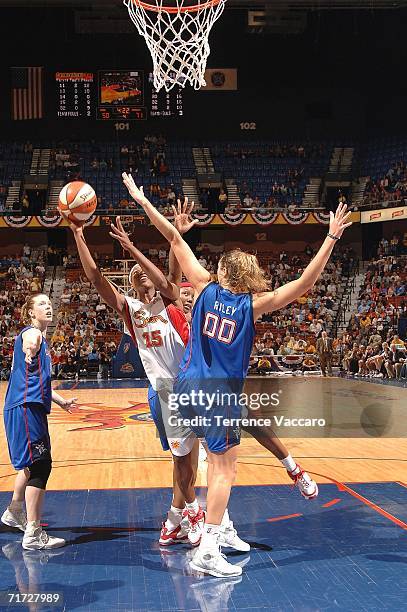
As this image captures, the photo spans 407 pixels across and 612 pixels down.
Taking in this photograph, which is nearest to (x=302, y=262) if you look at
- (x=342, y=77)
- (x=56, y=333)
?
(x=342, y=77)

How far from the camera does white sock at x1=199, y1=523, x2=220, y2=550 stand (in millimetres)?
4195

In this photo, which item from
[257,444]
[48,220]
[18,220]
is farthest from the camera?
[48,220]

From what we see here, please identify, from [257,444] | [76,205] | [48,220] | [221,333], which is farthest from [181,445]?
[48,220]

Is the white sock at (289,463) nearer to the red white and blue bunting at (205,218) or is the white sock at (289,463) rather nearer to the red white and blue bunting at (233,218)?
the red white and blue bunting at (205,218)

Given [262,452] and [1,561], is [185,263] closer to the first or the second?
[1,561]

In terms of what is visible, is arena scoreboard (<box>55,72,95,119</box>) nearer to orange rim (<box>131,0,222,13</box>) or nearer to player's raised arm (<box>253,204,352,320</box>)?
orange rim (<box>131,0,222,13</box>)

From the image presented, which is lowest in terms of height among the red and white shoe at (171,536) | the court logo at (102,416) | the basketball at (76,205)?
the court logo at (102,416)

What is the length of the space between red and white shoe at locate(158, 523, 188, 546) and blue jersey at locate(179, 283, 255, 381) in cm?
124

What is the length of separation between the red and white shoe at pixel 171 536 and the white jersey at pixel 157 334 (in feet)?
3.26

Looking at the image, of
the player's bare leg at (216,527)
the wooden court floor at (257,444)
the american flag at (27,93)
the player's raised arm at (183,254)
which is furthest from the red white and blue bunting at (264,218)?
the player's bare leg at (216,527)

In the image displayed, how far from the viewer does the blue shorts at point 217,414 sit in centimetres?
423

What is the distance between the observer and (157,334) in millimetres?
4934

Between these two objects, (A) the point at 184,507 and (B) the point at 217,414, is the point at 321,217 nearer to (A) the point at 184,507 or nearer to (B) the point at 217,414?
(A) the point at 184,507

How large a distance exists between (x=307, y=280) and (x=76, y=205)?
1814 mm
